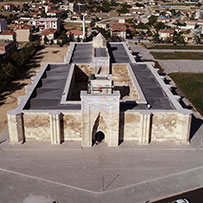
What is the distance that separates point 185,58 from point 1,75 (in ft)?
129

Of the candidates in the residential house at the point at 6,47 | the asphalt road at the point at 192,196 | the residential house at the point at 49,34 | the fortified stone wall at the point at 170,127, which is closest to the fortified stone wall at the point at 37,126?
the fortified stone wall at the point at 170,127

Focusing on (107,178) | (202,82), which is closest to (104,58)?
(202,82)

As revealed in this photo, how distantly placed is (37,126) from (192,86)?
27702 mm

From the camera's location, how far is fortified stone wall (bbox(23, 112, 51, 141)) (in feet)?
88.7

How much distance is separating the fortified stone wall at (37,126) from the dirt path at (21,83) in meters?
5.05

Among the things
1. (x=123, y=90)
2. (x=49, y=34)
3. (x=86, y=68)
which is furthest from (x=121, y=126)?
(x=49, y=34)

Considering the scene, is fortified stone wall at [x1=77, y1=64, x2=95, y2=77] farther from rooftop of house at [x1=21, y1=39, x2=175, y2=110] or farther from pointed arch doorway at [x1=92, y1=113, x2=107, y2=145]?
pointed arch doorway at [x1=92, y1=113, x2=107, y2=145]

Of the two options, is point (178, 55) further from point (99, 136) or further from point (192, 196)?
point (192, 196)

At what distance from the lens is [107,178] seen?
922 inches

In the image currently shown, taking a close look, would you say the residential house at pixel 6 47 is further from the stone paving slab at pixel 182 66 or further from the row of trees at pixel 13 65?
the stone paving slab at pixel 182 66

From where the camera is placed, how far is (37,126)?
89.8 feet

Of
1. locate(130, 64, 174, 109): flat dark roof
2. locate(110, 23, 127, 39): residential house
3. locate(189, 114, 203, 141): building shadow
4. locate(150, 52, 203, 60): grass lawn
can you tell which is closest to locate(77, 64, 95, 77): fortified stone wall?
locate(130, 64, 174, 109): flat dark roof

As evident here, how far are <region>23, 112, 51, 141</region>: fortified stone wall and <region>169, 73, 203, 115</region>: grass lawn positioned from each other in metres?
19.2

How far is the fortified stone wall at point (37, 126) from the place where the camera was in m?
27.0
